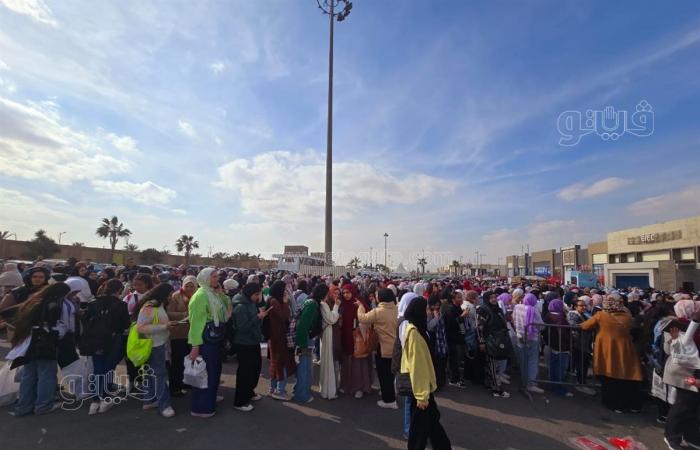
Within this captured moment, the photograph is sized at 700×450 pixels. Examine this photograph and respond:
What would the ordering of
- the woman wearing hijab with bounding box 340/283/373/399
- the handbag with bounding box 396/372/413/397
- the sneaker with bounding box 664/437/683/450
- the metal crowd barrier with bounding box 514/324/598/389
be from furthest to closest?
the metal crowd barrier with bounding box 514/324/598/389 < the woman wearing hijab with bounding box 340/283/373/399 < the sneaker with bounding box 664/437/683/450 < the handbag with bounding box 396/372/413/397

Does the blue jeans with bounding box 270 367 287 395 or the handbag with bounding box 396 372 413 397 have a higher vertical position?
the handbag with bounding box 396 372 413 397

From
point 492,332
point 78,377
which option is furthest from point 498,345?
point 78,377

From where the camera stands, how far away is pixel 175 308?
221 inches

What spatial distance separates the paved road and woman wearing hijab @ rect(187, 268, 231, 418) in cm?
21

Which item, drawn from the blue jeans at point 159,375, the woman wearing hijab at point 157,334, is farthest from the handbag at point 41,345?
the blue jeans at point 159,375

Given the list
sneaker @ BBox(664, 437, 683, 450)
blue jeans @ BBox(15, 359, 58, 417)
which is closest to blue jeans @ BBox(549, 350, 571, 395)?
sneaker @ BBox(664, 437, 683, 450)

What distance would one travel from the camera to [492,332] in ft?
19.8

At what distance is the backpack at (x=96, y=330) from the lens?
15.8 feet

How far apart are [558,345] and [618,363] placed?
1.12 meters

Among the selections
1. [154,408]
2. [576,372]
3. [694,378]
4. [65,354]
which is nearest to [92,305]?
[65,354]

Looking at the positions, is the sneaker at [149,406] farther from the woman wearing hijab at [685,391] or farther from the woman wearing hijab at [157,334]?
the woman wearing hijab at [685,391]

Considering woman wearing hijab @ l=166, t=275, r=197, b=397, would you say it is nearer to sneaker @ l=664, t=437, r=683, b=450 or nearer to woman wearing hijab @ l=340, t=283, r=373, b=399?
woman wearing hijab @ l=340, t=283, r=373, b=399

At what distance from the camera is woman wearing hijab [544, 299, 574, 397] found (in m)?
6.37

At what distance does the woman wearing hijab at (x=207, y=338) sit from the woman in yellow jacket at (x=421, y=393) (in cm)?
268
